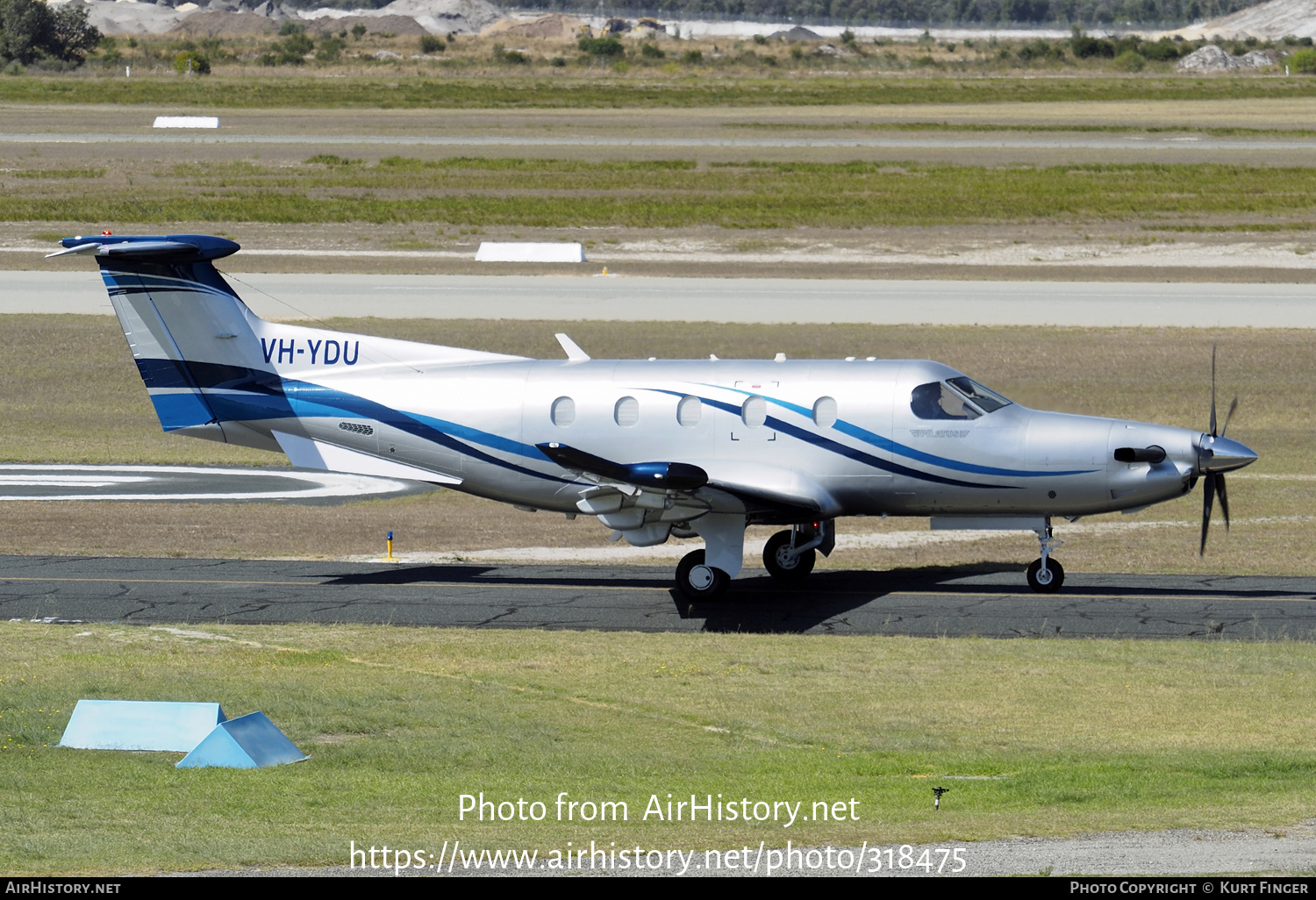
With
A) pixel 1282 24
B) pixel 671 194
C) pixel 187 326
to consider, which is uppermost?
pixel 1282 24

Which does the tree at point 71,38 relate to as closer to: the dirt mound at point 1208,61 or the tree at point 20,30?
the tree at point 20,30

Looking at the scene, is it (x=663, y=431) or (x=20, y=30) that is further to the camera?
(x=20, y=30)

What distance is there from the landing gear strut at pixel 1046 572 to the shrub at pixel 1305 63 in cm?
13054

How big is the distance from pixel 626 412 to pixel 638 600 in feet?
9.11

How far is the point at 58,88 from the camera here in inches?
4400

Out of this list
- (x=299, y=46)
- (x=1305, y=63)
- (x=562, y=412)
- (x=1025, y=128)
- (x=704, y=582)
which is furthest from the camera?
(x=299, y=46)

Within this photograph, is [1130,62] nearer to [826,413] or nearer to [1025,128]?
[1025,128]

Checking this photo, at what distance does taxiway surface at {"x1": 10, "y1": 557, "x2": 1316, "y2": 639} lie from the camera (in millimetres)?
20391

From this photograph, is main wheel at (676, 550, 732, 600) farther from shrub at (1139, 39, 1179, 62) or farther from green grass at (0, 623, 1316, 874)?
shrub at (1139, 39, 1179, 62)

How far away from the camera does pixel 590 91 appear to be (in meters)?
117

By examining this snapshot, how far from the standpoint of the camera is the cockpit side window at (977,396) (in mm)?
22250

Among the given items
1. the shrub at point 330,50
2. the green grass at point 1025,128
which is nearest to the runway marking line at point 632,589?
the green grass at point 1025,128

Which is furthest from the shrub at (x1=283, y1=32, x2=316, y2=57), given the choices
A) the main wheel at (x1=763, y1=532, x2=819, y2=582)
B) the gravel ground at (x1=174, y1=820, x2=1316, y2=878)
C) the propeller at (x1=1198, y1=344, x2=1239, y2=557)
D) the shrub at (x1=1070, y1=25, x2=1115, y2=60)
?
the gravel ground at (x1=174, y1=820, x2=1316, y2=878)

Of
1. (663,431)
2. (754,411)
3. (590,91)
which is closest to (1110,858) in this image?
(754,411)
